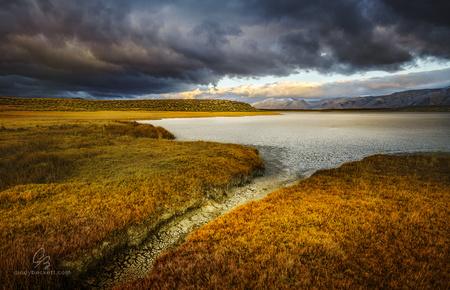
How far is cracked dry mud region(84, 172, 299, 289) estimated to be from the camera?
216 inches

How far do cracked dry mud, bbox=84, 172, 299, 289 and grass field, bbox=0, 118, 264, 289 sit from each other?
20.2 inches

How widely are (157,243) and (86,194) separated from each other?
3.96 metres

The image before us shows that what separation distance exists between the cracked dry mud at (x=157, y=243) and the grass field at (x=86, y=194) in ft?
1.68

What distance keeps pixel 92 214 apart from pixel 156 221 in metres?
2.11

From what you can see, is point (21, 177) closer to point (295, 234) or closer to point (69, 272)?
point (69, 272)

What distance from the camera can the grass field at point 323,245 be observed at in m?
4.43

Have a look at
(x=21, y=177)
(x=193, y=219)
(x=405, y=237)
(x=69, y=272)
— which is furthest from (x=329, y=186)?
(x=21, y=177)
